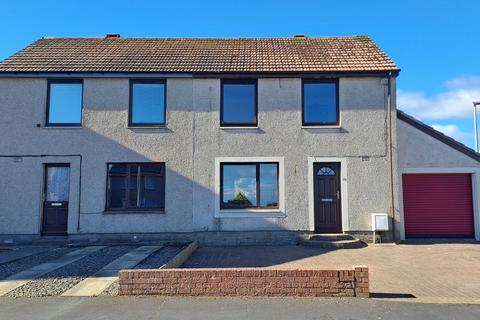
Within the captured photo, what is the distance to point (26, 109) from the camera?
43.5 ft

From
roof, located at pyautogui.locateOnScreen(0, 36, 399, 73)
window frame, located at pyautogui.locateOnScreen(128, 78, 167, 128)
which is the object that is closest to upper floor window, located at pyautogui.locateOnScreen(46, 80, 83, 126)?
roof, located at pyautogui.locateOnScreen(0, 36, 399, 73)

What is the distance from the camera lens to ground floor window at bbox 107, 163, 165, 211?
13094 millimetres

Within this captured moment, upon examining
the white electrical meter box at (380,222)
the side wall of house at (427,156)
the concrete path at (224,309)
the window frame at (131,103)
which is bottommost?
the concrete path at (224,309)

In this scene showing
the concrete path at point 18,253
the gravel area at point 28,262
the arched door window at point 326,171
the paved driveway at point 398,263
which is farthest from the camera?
the arched door window at point 326,171

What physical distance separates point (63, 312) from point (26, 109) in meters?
9.26

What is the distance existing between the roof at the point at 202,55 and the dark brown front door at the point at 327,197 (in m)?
3.17

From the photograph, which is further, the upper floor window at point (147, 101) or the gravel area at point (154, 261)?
the upper floor window at point (147, 101)

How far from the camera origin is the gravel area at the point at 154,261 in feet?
22.9

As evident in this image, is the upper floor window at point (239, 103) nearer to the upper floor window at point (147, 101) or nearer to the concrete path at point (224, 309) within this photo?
the upper floor window at point (147, 101)

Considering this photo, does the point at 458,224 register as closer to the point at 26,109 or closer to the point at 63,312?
the point at 63,312

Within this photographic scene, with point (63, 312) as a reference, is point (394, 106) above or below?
above

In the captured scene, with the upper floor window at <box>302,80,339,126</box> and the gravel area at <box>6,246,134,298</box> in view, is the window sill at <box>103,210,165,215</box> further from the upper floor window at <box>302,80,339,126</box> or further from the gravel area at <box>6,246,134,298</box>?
the upper floor window at <box>302,80,339,126</box>

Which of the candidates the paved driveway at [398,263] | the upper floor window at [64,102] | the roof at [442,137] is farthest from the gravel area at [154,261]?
the roof at [442,137]

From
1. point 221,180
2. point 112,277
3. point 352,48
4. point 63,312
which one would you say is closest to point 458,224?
point 352,48
